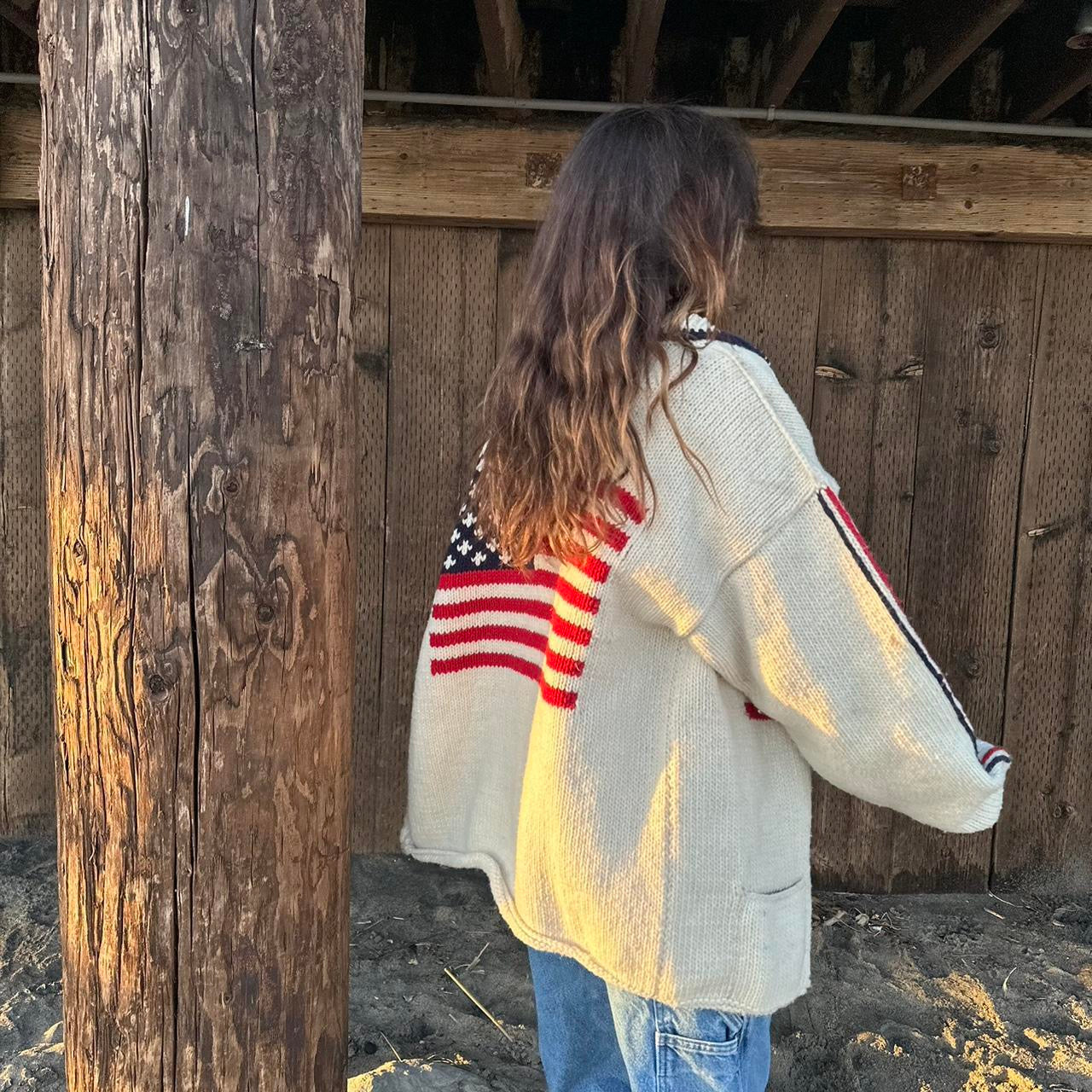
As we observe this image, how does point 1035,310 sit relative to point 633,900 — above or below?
above

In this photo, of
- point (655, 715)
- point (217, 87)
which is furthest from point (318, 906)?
point (217, 87)

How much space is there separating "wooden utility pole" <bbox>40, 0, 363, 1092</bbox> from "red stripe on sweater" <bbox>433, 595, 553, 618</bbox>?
19cm

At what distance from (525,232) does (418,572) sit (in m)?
1.06

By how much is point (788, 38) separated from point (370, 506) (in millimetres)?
1677

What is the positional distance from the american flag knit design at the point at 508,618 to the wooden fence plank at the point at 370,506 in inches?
48.7

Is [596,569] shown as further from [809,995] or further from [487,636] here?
[809,995]

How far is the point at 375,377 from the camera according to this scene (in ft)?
9.80

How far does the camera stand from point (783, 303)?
2963mm

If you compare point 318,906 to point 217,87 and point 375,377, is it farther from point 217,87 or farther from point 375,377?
point 375,377

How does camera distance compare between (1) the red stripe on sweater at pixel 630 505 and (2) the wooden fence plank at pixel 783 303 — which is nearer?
(1) the red stripe on sweater at pixel 630 505

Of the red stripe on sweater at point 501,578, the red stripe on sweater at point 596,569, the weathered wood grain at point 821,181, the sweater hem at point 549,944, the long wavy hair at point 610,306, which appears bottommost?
the sweater hem at point 549,944

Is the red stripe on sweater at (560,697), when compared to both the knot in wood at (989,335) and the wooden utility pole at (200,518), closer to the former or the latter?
the wooden utility pole at (200,518)

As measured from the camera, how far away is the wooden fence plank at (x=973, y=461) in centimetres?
297

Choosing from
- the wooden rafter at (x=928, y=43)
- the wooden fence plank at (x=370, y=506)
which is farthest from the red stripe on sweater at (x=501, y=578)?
the wooden rafter at (x=928, y=43)
